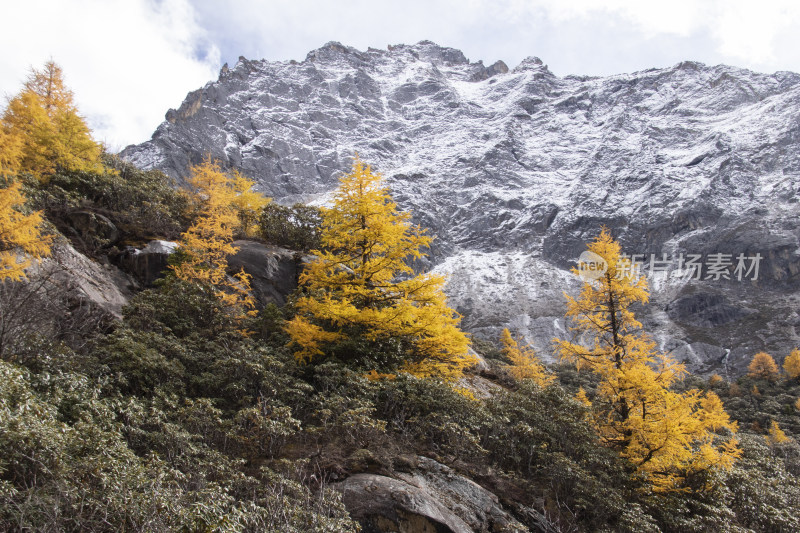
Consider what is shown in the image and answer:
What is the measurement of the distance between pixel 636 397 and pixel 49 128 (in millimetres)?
21350

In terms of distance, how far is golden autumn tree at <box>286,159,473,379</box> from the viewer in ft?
31.2

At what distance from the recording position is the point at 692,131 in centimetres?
16362

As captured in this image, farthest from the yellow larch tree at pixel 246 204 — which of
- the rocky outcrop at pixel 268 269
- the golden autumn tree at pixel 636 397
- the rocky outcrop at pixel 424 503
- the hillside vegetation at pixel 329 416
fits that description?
the rocky outcrop at pixel 424 503

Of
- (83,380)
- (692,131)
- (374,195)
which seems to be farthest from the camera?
(692,131)

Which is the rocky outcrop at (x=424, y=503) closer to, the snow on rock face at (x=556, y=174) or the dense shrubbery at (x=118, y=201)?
the dense shrubbery at (x=118, y=201)

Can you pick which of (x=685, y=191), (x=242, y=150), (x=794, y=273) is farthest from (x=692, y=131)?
(x=242, y=150)

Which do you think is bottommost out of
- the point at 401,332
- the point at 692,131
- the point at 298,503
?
the point at 298,503

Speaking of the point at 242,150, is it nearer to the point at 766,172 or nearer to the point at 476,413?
the point at 476,413

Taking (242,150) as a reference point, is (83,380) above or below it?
below

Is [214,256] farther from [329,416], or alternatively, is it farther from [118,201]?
[329,416]

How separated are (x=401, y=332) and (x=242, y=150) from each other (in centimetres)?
15461

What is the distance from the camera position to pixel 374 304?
1045cm

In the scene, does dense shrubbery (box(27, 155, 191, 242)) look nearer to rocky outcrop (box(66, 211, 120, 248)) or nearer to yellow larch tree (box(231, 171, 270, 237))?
rocky outcrop (box(66, 211, 120, 248))

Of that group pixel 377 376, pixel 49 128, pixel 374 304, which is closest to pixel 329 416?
pixel 377 376
